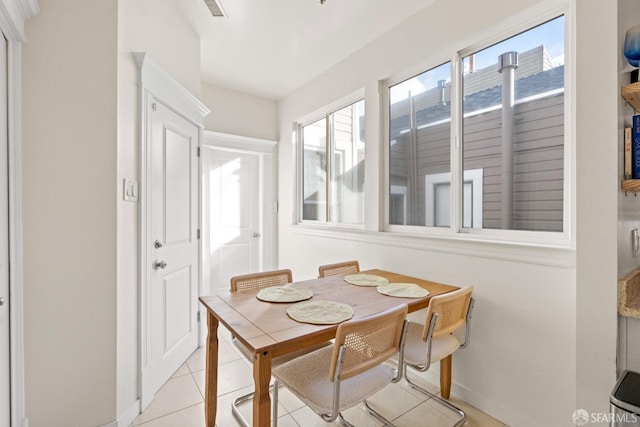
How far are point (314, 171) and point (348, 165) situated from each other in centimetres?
64

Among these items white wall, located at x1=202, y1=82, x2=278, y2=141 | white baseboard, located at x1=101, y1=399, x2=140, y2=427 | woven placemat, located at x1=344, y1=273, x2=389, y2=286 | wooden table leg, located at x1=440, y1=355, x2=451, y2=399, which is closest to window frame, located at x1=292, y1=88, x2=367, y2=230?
white wall, located at x1=202, y1=82, x2=278, y2=141

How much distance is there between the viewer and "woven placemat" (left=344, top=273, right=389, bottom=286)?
6.88 feet

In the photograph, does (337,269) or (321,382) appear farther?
(337,269)

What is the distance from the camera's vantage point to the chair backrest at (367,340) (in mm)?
1200

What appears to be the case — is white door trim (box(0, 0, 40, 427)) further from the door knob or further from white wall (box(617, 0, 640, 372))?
white wall (box(617, 0, 640, 372))

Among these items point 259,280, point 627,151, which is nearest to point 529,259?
point 627,151

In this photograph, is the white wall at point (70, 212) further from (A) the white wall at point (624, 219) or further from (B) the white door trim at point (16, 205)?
(A) the white wall at point (624, 219)

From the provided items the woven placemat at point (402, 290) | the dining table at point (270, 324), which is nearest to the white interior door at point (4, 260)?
the dining table at point (270, 324)

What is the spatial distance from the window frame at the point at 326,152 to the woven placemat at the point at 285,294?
120cm

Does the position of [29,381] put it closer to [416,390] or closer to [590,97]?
[416,390]

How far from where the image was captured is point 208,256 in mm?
3762

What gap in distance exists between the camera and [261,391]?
3.85 ft

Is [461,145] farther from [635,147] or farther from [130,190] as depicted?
[130,190]

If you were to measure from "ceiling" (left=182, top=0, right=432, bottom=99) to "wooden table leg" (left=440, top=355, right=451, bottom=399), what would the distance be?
2491mm
